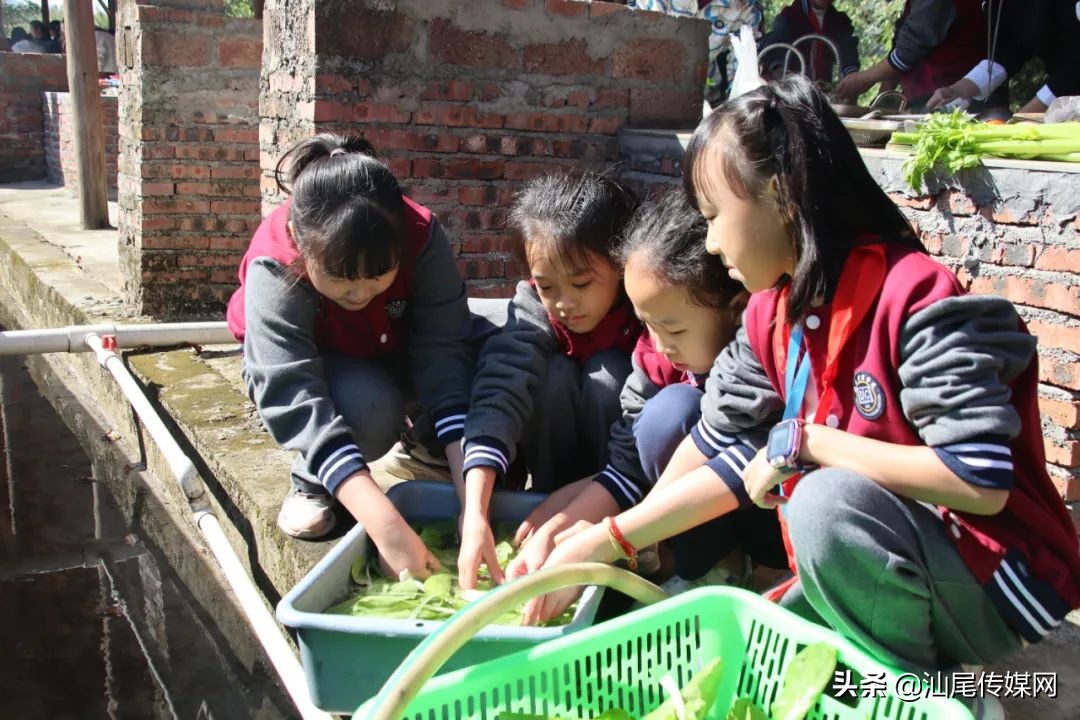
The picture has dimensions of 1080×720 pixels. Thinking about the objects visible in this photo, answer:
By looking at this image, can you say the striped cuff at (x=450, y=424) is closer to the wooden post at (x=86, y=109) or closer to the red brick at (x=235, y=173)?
the red brick at (x=235, y=173)

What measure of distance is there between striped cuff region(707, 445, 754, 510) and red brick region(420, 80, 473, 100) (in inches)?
72.8

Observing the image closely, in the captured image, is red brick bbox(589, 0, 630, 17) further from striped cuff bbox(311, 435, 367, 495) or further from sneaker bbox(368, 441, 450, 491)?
striped cuff bbox(311, 435, 367, 495)

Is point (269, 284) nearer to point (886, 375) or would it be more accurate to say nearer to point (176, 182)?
point (886, 375)

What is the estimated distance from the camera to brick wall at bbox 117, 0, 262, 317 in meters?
4.69

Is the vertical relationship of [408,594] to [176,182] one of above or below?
below

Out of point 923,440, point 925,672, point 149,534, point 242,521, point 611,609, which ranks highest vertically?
point 923,440

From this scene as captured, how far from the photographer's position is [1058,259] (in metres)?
2.18

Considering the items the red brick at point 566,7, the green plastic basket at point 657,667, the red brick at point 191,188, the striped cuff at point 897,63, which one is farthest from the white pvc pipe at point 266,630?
the striped cuff at point 897,63

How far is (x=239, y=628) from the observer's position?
108 inches

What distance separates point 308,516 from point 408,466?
0.46 meters

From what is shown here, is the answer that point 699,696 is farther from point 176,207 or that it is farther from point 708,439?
point 176,207

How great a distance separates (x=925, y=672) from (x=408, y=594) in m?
0.90

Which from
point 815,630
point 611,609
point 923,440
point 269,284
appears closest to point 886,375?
point 923,440

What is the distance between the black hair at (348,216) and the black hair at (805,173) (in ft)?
2.54
